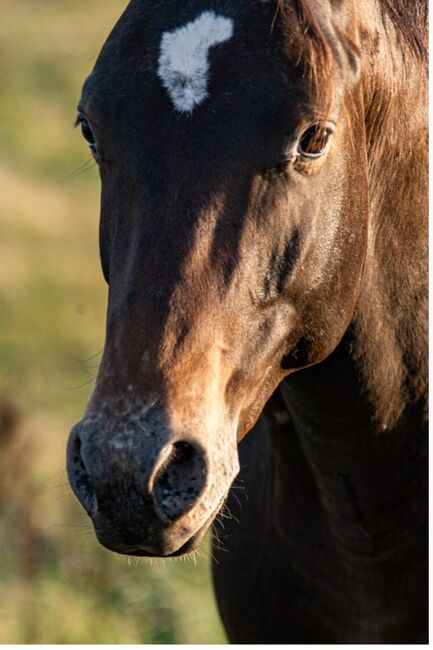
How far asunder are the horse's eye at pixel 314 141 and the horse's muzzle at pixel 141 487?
0.79 m

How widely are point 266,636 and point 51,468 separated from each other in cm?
451

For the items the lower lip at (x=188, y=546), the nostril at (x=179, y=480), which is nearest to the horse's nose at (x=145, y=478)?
the nostril at (x=179, y=480)

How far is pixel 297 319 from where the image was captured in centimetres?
270

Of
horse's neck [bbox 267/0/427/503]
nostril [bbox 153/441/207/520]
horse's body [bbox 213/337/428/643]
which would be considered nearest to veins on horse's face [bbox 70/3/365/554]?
nostril [bbox 153/441/207/520]

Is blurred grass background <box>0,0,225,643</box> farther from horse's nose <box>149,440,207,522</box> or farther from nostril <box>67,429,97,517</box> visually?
horse's nose <box>149,440,207,522</box>

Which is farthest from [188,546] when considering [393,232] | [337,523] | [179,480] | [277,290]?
[393,232]

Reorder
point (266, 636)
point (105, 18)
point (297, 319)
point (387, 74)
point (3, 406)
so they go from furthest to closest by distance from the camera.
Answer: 1. point (105, 18)
2. point (3, 406)
3. point (266, 636)
4. point (387, 74)
5. point (297, 319)

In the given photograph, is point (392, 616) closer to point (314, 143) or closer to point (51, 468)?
point (314, 143)

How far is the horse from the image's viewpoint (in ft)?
7.64

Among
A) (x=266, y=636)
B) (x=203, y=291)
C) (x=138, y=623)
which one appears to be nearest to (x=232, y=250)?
(x=203, y=291)

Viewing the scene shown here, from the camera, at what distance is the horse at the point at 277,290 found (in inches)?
91.7

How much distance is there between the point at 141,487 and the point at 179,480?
0.10m

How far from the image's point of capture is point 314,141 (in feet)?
8.43

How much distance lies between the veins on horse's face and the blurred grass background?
21.3 inches
